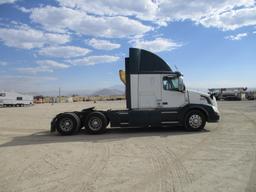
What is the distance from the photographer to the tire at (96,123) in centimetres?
1403

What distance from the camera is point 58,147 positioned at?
10.7m

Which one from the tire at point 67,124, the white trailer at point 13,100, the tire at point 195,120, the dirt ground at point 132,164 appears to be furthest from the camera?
the white trailer at point 13,100

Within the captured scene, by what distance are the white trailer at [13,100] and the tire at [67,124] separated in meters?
44.3

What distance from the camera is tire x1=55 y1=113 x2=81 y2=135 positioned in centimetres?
1398

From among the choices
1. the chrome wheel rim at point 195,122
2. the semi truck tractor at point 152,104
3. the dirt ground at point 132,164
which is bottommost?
the dirt ground at point 132,164

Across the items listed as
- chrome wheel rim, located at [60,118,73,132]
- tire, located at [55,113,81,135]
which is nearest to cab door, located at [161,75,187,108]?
tire, located at [55,113,81,135]

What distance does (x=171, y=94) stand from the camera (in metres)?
14.4

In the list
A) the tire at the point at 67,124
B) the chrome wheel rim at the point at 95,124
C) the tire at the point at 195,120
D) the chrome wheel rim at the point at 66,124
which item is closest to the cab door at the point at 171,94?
the tire at the point at 195,120

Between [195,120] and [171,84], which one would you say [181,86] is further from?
[195,120]

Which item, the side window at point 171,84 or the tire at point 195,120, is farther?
the side window at point 171,84

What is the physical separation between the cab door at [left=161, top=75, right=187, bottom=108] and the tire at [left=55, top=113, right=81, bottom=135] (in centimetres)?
418

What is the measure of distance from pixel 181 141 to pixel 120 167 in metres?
4.34

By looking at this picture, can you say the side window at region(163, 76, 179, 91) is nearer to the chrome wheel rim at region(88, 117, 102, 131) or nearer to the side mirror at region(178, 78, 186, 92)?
the side mirror at region(178, 78, 186, 92)

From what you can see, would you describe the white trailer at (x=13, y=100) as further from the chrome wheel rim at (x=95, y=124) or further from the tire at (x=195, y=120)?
the tire at (x=195, y=120)
